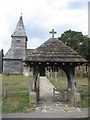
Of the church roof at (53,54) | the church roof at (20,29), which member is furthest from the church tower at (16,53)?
the church roof at (53,54)

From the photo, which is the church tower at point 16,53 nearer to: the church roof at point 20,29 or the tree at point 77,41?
the church roof at point 20,29

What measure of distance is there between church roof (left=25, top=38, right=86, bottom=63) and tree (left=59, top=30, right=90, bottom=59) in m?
24.8

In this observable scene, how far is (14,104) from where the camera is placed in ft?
31.0

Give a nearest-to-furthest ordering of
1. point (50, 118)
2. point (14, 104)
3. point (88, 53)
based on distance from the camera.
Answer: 1. point (50, 118)
2. point (14, 104)
3. point (88, 53)

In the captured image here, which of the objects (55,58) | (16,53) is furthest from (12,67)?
(55,58)

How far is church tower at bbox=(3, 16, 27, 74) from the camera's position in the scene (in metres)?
40.3

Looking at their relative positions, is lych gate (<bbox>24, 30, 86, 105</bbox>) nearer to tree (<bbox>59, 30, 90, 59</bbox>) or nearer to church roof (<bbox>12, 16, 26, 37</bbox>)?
tree (<bbox>59, 30, 90, 59</bbox>)

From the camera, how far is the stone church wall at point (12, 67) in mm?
40281

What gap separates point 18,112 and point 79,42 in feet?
102

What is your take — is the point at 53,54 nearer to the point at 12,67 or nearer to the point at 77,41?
the point at 77,41

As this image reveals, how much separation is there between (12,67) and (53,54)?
3155cm

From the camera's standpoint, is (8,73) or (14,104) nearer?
(14,104)

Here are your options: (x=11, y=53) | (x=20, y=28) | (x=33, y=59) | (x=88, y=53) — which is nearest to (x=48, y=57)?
(x=33, y=59)

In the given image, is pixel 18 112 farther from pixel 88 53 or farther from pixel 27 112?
pixel 88 53
